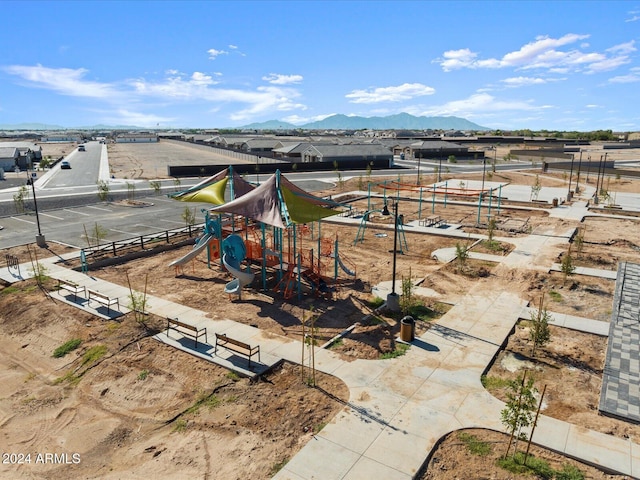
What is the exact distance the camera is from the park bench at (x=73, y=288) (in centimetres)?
1979

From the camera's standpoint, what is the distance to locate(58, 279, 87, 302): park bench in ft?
64.9

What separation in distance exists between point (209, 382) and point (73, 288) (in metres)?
11.0

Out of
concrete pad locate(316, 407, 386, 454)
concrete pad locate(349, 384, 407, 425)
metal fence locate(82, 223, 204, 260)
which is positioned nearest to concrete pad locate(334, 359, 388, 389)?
concrete pad locate(349, 384, 407, 425)

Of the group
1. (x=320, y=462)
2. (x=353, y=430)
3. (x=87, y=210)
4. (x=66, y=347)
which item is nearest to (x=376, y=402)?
(x=353, y=430)

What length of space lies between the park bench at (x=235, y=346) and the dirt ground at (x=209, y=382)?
982 millimetres

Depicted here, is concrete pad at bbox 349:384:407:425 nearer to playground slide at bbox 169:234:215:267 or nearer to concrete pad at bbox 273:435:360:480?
concrete pad at bbox 273:435:360:480

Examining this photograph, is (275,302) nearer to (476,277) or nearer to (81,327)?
(81,327)

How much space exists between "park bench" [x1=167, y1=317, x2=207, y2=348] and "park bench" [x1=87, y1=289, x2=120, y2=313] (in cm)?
351

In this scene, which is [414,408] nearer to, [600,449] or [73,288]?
[600,449]

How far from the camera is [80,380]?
14.0m

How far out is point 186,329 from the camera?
54.3 feet

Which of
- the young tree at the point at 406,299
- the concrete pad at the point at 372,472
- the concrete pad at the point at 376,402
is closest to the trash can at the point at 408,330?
the young tree at the point at 406,299

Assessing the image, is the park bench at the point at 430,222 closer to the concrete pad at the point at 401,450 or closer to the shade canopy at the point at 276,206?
the shade canopy at the point at 276,206

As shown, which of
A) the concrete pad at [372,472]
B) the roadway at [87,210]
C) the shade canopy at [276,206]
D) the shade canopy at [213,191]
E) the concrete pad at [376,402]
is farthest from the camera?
the roadway at [87,210]
